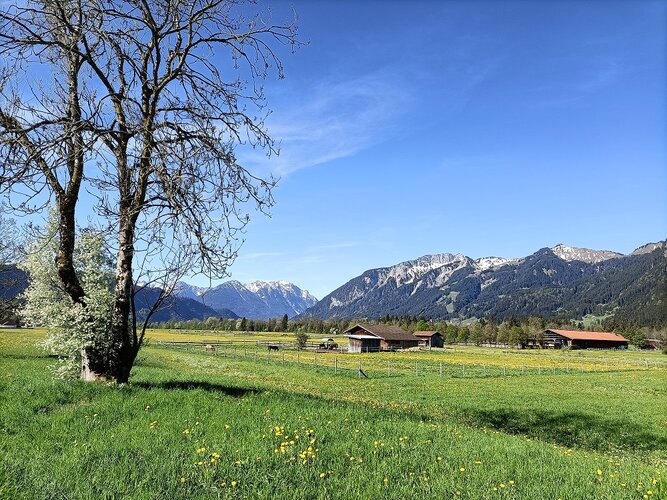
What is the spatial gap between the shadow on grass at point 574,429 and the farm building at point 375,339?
88301mm

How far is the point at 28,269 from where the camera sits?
31938 millimetres

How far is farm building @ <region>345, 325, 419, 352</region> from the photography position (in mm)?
114000

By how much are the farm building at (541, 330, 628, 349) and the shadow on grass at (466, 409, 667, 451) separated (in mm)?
164268

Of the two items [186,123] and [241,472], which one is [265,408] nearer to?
[241,472]

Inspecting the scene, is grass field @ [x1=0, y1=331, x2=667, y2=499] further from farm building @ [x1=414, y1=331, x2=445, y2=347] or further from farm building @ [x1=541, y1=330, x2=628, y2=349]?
farm building @ [x1=541, y1=330, x2=628, y2=349]

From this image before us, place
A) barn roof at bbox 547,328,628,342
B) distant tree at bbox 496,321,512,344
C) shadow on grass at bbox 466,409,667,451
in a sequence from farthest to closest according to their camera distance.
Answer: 1. distant tree at bbox 496,321,512,344
2. barn roof at bbox 547,328,628,342
3. shadow on grass at bbox 466,409,667,451

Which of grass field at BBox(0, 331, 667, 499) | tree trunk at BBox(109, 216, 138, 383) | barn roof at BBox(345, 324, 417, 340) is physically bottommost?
barn roof at BBox(345, 324, 417, 340)

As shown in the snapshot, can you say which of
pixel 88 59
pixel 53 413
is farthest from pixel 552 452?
pixel 88 59

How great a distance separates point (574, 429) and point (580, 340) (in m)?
177

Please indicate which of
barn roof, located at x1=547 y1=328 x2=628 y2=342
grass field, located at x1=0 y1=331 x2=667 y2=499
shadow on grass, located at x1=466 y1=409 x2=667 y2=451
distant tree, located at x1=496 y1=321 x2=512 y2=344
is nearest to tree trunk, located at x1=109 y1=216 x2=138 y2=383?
grass field, located at x1=0 y1=331 x2=667 y2=499

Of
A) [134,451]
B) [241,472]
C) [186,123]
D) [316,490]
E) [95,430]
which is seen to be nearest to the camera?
[316,490]

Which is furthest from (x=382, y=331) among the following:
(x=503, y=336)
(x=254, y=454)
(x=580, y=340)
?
(x=254, y=454)

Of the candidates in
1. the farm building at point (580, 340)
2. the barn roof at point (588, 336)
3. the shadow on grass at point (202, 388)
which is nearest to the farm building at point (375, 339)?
the farm building at point (580, 340)

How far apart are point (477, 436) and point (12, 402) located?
10484mm
